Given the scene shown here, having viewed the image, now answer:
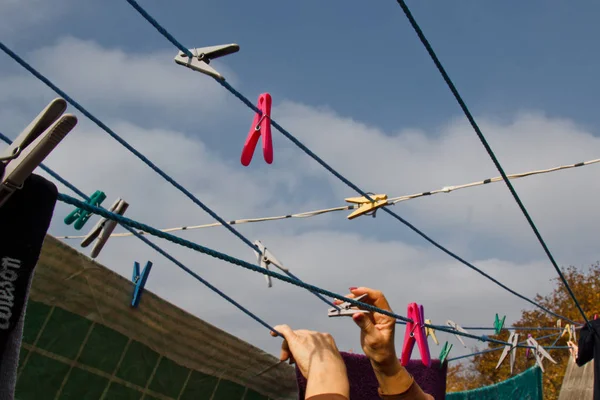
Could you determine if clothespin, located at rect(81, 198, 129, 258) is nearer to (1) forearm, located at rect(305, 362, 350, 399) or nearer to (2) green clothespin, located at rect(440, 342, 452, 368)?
(1) forearm, located at rect(305, 362, 350, 399)

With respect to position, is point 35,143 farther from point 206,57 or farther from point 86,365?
point 86,365

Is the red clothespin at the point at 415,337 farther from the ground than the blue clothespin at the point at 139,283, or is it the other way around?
the red clothespin at the point at 415,337

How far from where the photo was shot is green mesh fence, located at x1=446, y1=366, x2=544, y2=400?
3.81 metres

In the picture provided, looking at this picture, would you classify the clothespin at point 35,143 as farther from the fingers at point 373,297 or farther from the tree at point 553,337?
the tree at point 553,337

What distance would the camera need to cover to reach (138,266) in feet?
6.50

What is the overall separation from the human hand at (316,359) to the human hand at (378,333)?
33cm

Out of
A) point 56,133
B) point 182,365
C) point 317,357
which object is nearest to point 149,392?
point 182,365

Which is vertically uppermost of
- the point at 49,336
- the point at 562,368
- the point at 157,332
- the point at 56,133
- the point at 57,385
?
the point at 562,368

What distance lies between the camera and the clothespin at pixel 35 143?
826 millimetres

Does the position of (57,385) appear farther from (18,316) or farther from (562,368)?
(562,368)

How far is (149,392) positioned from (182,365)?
149 millimetres

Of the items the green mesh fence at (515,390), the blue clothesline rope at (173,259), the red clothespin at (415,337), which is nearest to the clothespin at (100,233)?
the blue clothesline rope at (173,259)

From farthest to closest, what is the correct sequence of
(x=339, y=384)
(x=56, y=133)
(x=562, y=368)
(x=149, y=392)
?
(x=562, y=368) → (x=149, y=392) → (x=339, y=384) → (x=56, y=133)

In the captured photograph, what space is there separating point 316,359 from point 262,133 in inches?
27.2
